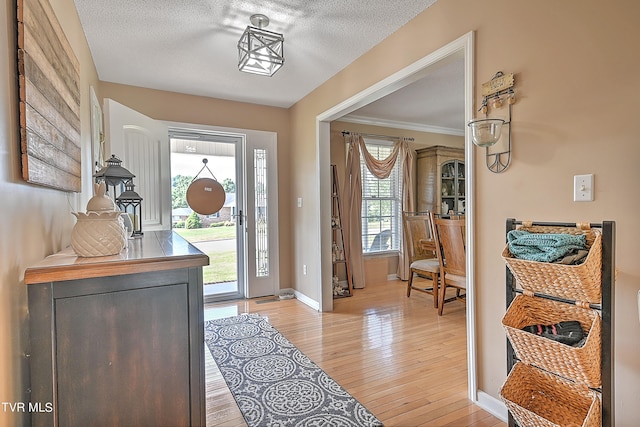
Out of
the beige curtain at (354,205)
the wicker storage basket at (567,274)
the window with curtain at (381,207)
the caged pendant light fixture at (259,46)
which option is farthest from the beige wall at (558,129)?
the window with curtain at (381,207)

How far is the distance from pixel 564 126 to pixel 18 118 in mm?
2109

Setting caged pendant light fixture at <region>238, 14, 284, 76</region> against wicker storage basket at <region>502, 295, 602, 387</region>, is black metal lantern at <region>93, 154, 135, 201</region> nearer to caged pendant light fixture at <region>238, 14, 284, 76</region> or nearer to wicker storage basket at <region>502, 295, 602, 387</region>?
caged pendant light fixture at <region>238, 14, 284, 76</region>

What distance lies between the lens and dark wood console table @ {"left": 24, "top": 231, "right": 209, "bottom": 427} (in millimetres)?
974

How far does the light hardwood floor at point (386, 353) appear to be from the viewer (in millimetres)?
1845

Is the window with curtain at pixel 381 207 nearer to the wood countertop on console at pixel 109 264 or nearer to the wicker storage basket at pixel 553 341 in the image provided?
the wicker storage basket at pixel 553 341

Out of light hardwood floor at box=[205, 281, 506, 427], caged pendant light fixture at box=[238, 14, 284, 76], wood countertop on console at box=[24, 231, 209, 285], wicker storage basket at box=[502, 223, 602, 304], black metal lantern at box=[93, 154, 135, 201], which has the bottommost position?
light hardwood floor at box=[205, 281, 506, 427]

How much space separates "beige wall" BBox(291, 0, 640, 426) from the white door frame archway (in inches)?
1.7

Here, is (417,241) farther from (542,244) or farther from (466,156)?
(542,244)

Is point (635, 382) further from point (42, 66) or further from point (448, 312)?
point (42, 66)

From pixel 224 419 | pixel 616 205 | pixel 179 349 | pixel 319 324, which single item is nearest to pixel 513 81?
pixel 616 205

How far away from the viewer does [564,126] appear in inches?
56.9

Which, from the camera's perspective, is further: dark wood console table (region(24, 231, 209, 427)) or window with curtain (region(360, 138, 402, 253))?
window with curtain (region(360, 138, 402, 253))

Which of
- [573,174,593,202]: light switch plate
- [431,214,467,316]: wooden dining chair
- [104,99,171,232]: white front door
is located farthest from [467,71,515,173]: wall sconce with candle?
[104,99,171,232]: white front door

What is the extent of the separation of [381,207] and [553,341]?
380 cm
